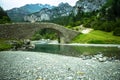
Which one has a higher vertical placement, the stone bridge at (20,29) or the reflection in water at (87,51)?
the stone bridge at (20,29)

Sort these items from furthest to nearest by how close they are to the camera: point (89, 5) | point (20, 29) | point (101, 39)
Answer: point (89, 5) → point (101, 39) → point (20, 29)

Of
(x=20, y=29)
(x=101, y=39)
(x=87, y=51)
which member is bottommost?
(x=101, y=39)

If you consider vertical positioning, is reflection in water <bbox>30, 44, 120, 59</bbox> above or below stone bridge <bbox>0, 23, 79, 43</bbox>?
below

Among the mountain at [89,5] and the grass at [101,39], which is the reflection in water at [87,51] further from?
the mountain at [89,5]

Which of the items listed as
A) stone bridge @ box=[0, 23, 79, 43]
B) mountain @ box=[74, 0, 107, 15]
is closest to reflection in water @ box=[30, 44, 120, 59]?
stone bridge @ box=[0, 23, 79, 43]

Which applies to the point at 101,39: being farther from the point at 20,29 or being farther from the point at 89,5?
the point at 89,5

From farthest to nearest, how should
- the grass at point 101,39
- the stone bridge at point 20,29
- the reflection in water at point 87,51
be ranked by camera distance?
the grass at point 101,39
the stone bridge at point 20,29
the reflection in water at point 87,51

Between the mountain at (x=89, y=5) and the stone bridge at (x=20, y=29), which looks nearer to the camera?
the stone bridge at (x=20, y=29)

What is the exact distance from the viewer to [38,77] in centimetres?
1489

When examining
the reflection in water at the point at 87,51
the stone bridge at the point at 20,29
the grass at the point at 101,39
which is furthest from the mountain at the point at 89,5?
the reflection in water at the point at 87,51

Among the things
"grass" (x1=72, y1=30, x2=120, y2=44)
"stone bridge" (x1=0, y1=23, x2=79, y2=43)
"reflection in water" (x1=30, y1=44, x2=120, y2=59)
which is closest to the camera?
"reflection in water" (x1=30, y1=44, x2=120, y2=59)

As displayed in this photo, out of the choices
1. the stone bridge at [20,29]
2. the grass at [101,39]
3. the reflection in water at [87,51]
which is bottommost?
the grass at [101,39]

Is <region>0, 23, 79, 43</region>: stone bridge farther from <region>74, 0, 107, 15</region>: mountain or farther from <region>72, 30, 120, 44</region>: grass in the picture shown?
<region>74, 0, 107, 15</region>: mountain

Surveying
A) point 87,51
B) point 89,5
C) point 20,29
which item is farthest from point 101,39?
point 89,5
